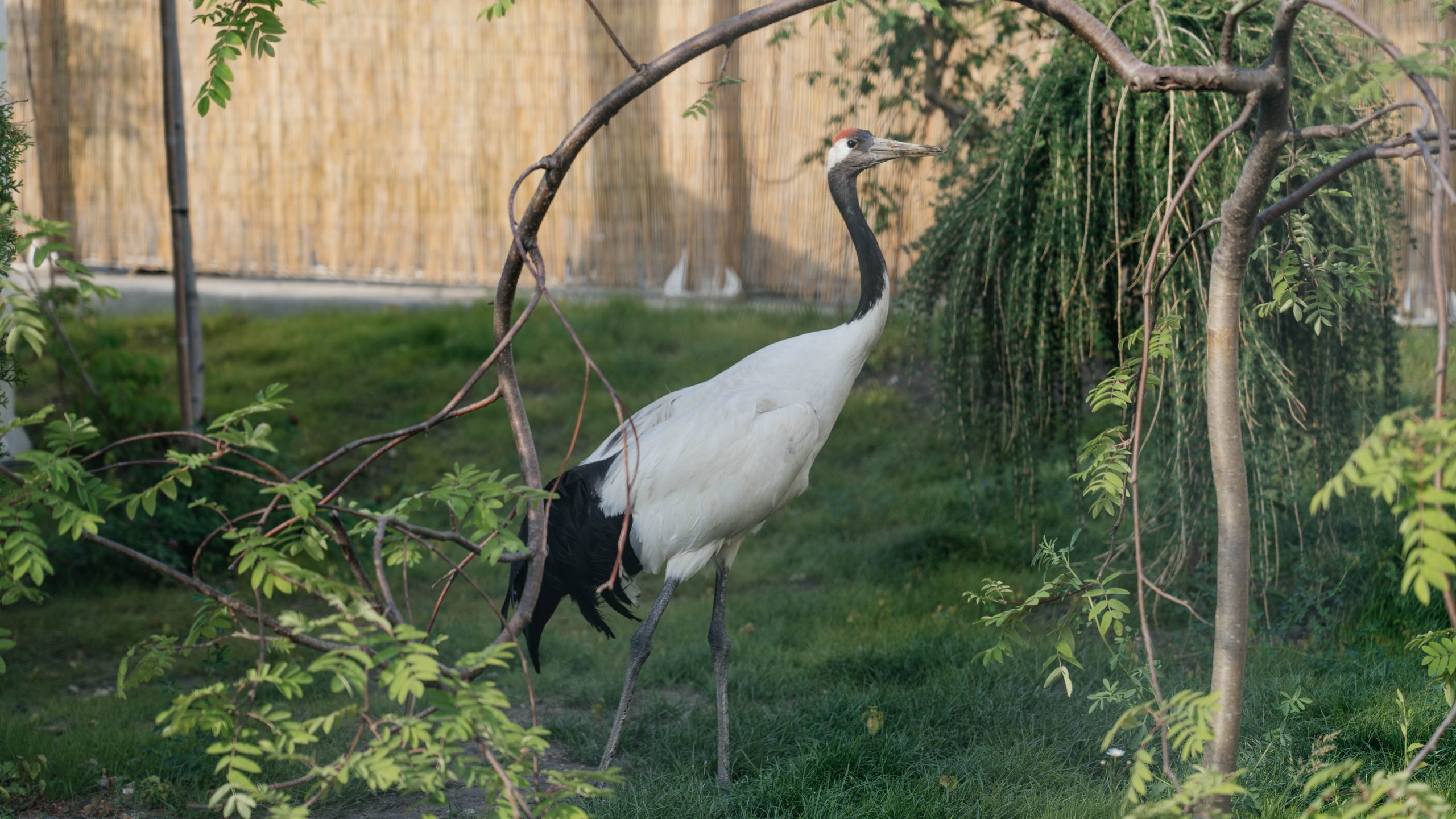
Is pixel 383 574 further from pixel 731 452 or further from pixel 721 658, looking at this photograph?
pixel 721 658

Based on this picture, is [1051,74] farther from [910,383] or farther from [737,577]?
[910,383]

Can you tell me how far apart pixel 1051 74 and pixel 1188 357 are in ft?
3.82

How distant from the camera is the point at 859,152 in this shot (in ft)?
13.7

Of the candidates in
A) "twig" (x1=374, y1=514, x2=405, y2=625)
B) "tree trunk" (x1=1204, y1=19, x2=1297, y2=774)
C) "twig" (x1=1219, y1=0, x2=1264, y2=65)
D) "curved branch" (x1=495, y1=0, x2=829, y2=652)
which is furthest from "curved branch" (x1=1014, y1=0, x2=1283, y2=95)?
"twig" (x1=374, y1=514, x2=405, y2=625)

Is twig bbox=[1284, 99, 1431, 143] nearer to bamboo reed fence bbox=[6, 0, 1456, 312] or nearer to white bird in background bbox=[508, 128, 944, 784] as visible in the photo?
white bird in background bbox=[508, 128, 944, 784]

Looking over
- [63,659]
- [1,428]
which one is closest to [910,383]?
[63,659]

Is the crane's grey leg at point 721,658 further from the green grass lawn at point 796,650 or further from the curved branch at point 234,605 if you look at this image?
the curved branch at point 234,605

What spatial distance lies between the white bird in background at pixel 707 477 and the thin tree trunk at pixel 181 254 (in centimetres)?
270

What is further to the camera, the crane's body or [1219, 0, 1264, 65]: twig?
the crane's body

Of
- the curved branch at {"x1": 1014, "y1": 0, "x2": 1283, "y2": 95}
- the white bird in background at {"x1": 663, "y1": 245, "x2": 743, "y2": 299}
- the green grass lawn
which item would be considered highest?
the curved branch at {"x1": 1014, "y1": 0, "x2": 1283, "y2": 95}

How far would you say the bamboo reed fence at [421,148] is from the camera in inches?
341

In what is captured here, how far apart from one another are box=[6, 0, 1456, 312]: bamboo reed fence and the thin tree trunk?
10.8 feet

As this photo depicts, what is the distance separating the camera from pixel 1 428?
211 centimetres

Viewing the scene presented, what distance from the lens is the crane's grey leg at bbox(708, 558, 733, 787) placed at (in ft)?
11.9
